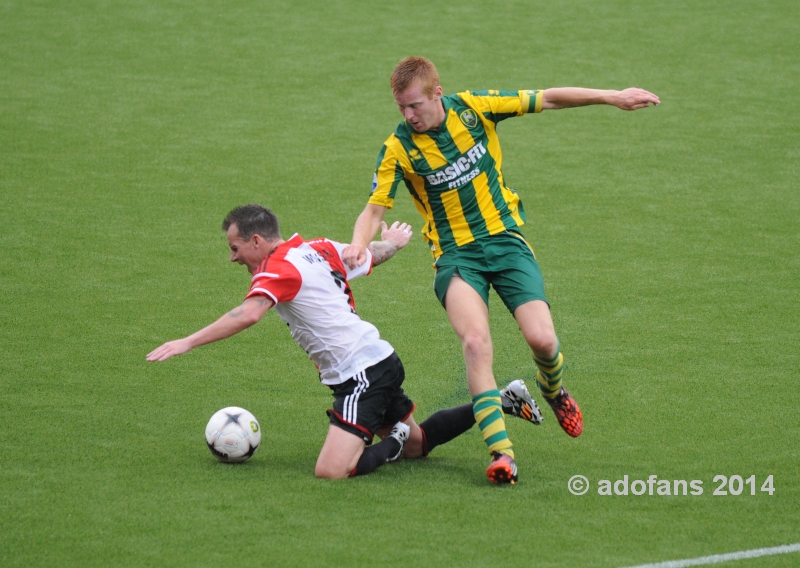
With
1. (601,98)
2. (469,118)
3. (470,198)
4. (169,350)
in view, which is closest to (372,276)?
(470,198)

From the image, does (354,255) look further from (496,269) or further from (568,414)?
(568,414)

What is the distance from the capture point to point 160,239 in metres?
9.49

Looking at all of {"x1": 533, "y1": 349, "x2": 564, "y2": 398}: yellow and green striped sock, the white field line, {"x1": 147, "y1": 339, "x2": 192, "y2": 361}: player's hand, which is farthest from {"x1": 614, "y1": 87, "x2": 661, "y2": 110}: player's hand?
{"x1": 147, "y1": 339, "x2": 192, "y2": 361}: player's hand

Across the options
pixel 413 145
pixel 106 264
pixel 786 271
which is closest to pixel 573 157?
pixel 786 271

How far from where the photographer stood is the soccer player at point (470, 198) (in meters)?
5.38

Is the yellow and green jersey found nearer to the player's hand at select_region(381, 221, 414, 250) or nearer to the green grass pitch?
the player's hand at select_region(381, 221, 414, 250)

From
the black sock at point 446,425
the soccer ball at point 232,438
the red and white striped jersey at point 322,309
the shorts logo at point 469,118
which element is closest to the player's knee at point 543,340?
the black sock at point 446,425

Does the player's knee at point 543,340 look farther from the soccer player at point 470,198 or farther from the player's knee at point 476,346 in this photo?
the player's knee at point 476,346

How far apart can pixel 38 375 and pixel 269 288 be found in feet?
8.07

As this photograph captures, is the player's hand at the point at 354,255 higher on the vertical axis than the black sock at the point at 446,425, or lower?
higher

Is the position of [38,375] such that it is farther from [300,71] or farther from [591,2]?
[591,2]

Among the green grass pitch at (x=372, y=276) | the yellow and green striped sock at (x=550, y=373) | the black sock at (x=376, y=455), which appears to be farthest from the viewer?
the yellow and green striped sock at (x=550, y=373)

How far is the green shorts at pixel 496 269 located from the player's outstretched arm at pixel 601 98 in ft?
2.64

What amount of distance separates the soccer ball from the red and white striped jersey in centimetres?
50
